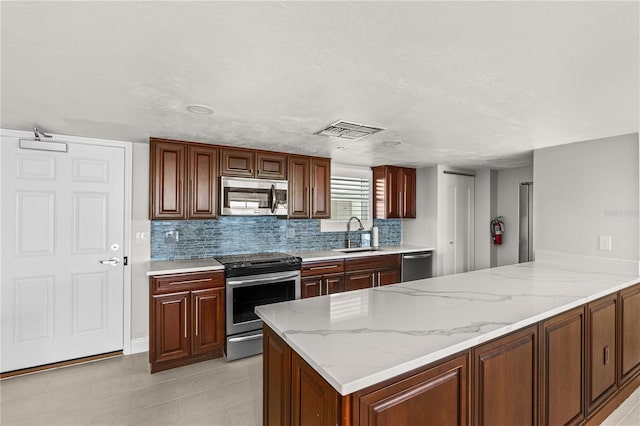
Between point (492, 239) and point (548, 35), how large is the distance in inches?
183

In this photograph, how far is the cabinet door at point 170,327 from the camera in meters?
2.84

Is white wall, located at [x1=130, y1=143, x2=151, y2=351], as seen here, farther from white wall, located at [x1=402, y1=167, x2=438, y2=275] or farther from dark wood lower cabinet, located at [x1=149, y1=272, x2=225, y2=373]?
white wall, located at [x1=402, y1=167, x2=438, y2=275]

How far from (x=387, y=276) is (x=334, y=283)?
0.88m

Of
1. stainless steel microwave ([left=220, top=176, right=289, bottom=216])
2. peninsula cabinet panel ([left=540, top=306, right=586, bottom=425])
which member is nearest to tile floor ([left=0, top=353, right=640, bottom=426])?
peninsula cabinet panel ([left=540, top=306, right=586, bottom=425])

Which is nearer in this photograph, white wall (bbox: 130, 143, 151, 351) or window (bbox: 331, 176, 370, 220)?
white wall (bbox: 130, 143, 151, 351)

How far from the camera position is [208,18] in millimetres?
1177

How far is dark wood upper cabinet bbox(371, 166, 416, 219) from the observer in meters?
4.80

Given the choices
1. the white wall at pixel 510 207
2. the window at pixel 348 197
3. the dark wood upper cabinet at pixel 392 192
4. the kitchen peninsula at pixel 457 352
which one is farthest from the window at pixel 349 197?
the kitchen peninsula at pixel 457 352

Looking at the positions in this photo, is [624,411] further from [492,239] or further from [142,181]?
[142,181]

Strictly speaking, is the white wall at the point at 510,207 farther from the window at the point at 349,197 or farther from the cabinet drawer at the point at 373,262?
the window at the point at 349,197

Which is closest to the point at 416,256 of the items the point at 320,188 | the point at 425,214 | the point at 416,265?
the point at 416,265

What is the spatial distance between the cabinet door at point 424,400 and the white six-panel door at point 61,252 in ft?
10.3

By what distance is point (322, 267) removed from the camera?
3.72 m

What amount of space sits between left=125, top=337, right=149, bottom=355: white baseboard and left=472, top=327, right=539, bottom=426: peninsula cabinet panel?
10.6ft
